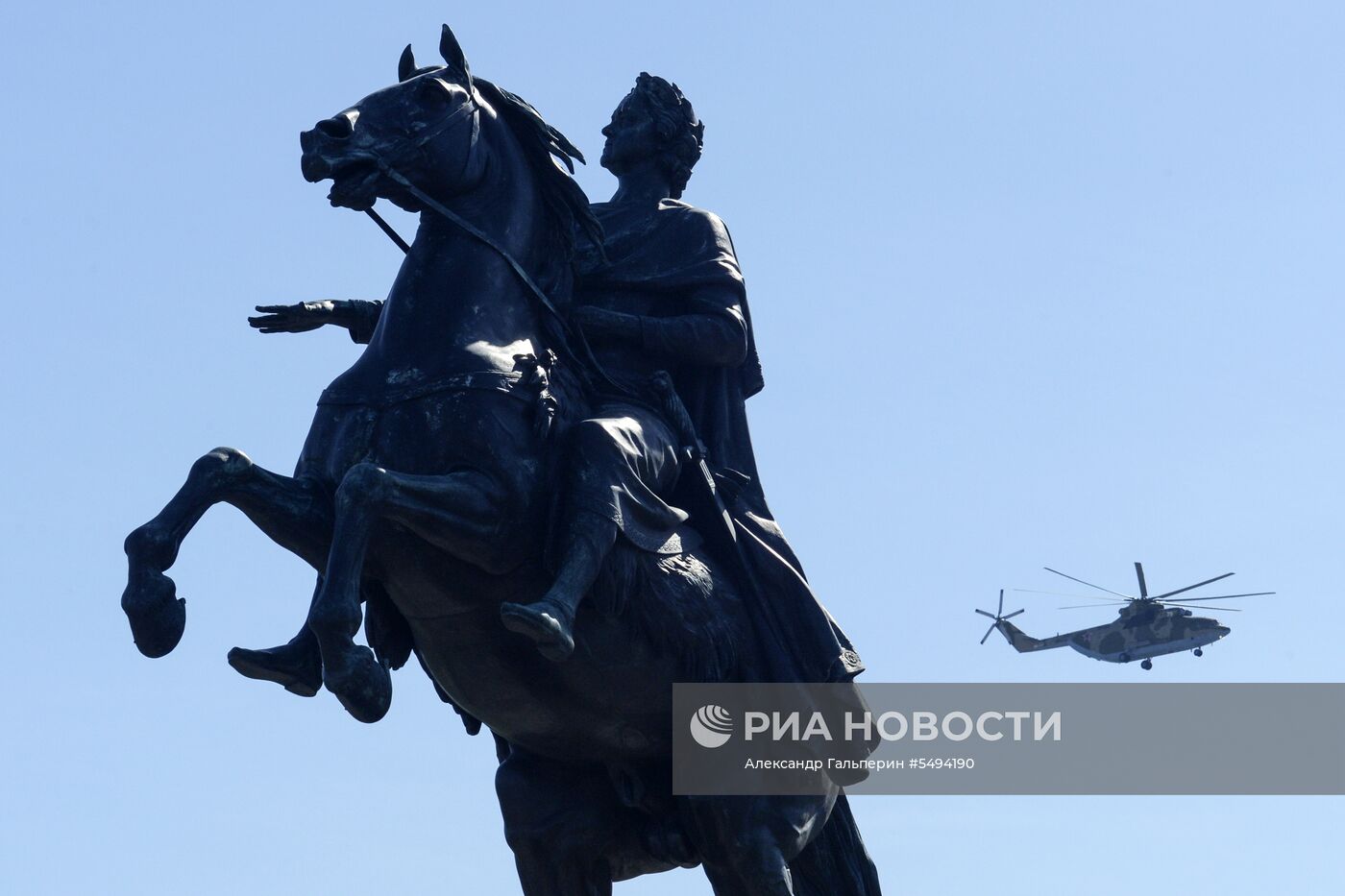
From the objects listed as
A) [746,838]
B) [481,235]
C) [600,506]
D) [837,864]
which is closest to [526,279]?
[481,235]

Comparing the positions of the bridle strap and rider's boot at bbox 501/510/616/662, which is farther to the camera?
the bridle strap

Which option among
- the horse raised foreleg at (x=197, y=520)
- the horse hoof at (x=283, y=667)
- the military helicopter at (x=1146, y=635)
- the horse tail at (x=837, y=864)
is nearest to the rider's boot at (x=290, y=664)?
the horse hoof at (x=283, y=667)

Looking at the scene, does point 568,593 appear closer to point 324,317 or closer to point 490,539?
point 490,539

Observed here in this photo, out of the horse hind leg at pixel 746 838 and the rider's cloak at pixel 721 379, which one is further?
the rider's cloak at pixel 721 379

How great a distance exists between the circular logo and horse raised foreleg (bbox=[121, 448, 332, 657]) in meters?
2.09

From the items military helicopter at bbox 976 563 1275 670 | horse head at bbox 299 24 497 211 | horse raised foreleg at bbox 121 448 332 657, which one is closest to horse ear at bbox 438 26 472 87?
horse head at bbox 299 24 497 211

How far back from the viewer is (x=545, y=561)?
12328mm

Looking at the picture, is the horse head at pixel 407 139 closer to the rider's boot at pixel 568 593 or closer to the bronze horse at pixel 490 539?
the bronze horse at pixel 490 539

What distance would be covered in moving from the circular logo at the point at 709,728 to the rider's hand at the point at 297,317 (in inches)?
110

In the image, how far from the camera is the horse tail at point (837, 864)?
45.2ft

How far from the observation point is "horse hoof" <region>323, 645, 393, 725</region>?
11.4 m

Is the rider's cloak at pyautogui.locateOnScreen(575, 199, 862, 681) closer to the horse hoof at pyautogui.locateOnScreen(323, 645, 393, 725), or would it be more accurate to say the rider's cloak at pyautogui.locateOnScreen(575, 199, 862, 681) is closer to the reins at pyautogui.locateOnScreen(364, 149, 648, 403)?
the reins at pyautogui.locateOnScreen(364, 149, 648, 403)

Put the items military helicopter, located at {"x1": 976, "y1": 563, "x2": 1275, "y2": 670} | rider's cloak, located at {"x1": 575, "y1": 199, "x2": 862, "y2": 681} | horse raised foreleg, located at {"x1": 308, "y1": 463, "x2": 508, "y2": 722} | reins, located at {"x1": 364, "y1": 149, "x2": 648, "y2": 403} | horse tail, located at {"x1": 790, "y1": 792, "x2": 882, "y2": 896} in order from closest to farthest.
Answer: horse raised foreleg, located at {"x1": 308, "y1": 463, "x2": 508, "y2": 722}, reins, located at {"x1": 364, "y1": 149, "x2": 648, "y2": 403}, rider's cloak, located at {"x1": 575, "y1": 199, "x2": 862, "y2": 681}, horse tail, located at {"x1": 790, "y1": 792, "x2": 882, "y2": 896}, military helicopter, located at {"x1": 976, "y1": 563, "x2": 1275, "y2": 670}

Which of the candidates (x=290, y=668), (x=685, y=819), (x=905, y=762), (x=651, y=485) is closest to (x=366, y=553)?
(x=290, y=668)
